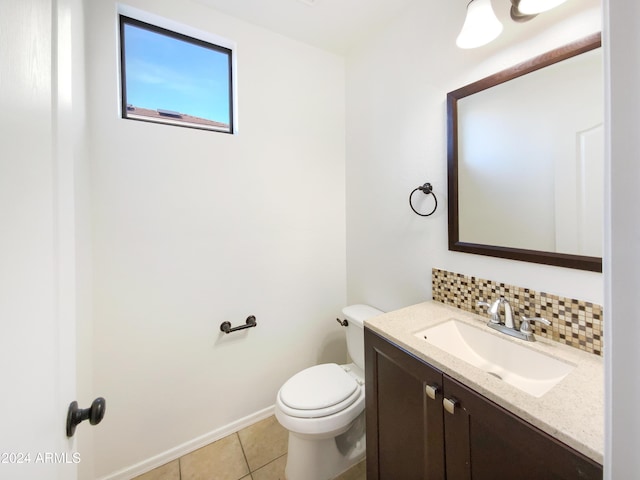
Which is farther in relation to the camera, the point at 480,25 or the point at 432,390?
the point at 480,25

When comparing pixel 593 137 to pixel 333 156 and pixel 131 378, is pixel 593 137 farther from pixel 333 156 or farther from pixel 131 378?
pixel 131 378

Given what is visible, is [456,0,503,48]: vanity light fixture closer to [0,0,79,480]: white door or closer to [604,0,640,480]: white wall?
[604,0,640,480]: white wall

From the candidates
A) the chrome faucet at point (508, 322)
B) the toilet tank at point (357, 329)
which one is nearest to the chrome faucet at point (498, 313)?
the chrome faucet at point (508, 322)

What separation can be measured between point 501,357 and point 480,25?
4.44ft

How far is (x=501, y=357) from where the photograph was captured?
105cm

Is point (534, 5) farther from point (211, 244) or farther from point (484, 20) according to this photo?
point (211, 244)

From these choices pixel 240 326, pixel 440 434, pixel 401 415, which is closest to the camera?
pixel 440 434

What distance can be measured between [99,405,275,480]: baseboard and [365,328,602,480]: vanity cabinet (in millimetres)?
885

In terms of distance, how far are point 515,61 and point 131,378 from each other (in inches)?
93.2

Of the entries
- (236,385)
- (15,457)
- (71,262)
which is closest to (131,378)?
(236,385)

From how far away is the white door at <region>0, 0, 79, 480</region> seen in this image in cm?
34

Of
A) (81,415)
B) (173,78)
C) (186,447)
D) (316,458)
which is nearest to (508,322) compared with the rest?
(316,458)

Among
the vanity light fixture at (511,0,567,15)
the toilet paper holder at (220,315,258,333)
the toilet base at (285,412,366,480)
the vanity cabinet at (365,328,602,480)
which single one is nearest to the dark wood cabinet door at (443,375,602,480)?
the vanity cabinet at (365,328,602,480)

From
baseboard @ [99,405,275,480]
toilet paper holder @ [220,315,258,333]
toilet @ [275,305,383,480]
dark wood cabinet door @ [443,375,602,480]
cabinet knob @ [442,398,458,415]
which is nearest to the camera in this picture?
dark wood cabinet door @ [443,375,602,480]
